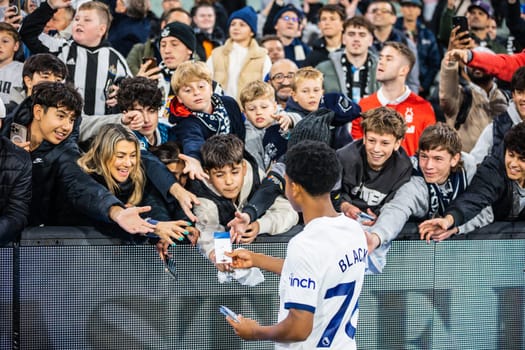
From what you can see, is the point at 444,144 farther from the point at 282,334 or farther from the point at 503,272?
the point at 282,334

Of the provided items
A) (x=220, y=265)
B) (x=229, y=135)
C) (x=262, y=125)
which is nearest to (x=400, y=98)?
(x=262, y=125)

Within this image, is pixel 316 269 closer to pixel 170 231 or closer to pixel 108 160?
pixel 170 231

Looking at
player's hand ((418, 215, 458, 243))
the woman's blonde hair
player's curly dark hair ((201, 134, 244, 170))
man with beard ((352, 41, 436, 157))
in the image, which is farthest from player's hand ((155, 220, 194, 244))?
man with beard ((352, 41, 436, 157))

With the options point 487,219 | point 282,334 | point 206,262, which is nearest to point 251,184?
point 206,262

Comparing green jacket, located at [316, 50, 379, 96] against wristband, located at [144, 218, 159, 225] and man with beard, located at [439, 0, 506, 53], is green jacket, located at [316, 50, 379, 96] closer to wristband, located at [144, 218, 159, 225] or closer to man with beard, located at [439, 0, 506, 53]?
man with beard, located at [439, 0, 506, 53]

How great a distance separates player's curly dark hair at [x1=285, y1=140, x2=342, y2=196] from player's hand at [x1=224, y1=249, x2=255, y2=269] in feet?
2.59

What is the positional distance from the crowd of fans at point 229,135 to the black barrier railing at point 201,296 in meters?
0.15

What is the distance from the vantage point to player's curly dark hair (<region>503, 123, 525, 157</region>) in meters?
6.53

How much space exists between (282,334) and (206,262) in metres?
1.79

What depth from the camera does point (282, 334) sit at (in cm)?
429

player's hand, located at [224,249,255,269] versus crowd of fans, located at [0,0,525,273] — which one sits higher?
crowd of fans, located at [0,0,525,273]

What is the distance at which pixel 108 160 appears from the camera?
20.2 feet

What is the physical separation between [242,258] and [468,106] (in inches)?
173

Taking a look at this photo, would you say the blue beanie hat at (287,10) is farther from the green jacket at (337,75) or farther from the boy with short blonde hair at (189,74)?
the boy with short blonde hair at (189,74)
